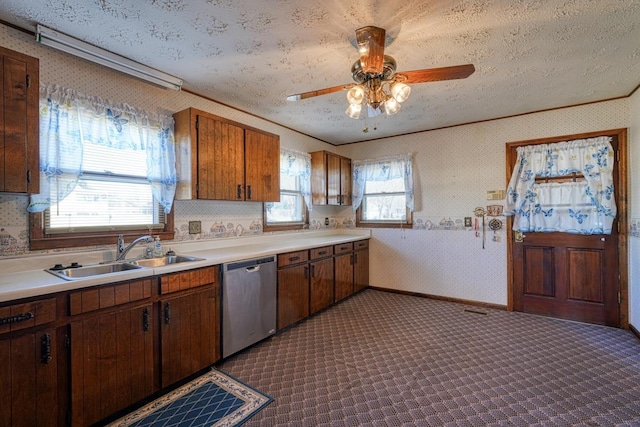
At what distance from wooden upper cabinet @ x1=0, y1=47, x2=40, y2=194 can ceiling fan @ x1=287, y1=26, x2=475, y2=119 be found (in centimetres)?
173

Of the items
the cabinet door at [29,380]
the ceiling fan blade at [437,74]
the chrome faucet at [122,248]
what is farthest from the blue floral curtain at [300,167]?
the cabinet door at [29,380]

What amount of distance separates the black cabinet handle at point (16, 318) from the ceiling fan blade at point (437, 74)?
2.48m

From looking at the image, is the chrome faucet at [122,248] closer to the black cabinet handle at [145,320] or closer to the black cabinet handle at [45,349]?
the black cabinet handle at [145,320]

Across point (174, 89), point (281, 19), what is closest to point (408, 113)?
point (281, 19)

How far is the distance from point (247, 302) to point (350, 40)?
A: 2.28 meters

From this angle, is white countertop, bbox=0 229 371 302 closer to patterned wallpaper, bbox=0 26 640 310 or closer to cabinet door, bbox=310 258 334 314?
patterned wallpaper, bbox=0 26 640 310

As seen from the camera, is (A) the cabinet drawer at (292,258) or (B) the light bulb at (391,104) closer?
(B) the light bulb at (391,104)

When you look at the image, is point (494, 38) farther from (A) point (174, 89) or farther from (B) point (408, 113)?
(A) point (174, 89)

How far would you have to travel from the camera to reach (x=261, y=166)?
3297 millimetres

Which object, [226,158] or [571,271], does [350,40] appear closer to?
[226,158]

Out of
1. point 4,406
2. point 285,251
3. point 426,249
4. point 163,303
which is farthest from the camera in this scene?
point 426,249

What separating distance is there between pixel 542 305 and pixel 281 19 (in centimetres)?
415

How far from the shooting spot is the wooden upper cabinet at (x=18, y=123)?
1644 millimetres

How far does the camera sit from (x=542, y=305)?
3.56m
